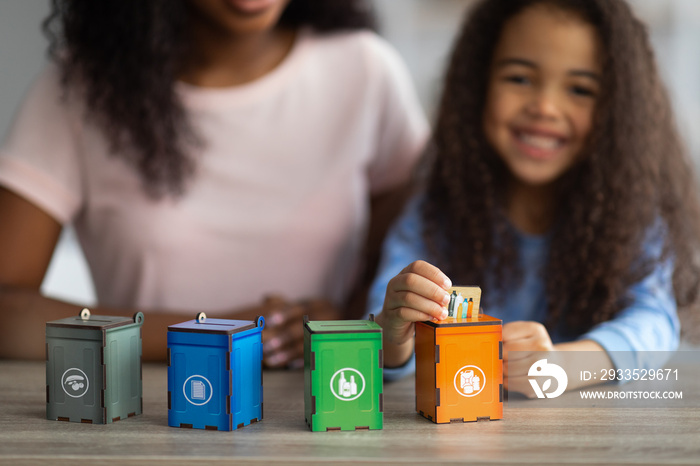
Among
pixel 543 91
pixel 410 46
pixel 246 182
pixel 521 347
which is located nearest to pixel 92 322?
pixel 521 347

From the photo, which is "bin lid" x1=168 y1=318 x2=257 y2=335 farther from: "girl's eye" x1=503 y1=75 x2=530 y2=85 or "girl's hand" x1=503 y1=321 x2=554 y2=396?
"girl's eye" x1=503 y1=75 x2=530 y2=85

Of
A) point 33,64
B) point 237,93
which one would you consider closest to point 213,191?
point 237,93

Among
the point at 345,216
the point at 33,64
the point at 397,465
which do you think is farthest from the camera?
the point at 33,64

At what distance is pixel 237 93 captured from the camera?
1395 mm

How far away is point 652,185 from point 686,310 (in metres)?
0.27

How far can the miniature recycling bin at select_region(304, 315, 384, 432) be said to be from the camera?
0.74m

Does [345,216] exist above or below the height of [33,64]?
below

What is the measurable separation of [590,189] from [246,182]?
0.70m

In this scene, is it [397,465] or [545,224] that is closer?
[397,465]

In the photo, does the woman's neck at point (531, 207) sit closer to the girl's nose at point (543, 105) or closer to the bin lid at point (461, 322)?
the girl's nose at point (543, 105)

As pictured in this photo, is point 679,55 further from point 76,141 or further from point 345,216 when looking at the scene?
point 76,141

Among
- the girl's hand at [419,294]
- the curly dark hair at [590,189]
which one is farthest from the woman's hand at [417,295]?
the curly dark hair at [590,189]

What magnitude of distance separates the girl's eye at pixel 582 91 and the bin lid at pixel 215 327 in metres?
0.80

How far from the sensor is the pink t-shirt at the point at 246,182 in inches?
51.8
